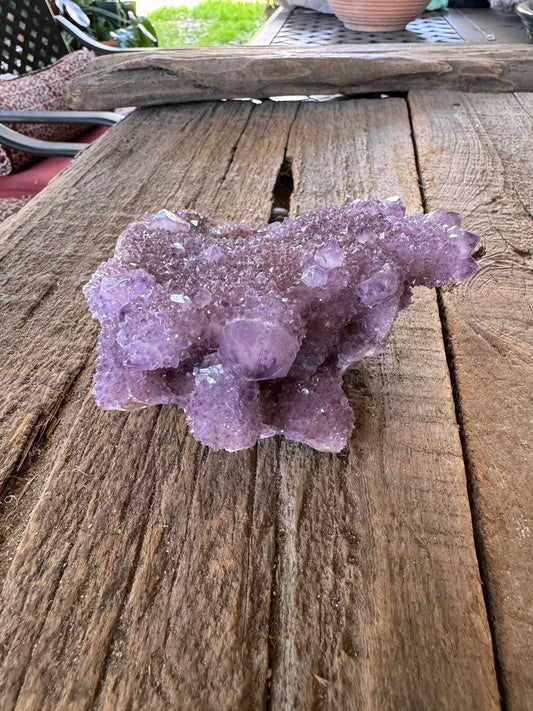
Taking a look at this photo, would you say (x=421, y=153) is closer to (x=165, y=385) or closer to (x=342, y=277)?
(x=342, y=277)

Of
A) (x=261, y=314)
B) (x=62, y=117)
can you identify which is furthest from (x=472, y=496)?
(x=62, y=117)

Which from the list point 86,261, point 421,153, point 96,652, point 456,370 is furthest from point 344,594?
point 421,153

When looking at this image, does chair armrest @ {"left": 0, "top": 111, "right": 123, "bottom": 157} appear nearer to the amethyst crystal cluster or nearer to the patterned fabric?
the patterned fabric

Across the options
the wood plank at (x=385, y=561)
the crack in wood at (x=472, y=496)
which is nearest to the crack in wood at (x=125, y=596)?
the wood plank at (x=385, y=561)

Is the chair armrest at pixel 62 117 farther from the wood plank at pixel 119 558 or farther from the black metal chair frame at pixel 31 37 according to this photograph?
the wood plank at pixel 119 558

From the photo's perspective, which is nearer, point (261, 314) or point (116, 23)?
point (261, 314)

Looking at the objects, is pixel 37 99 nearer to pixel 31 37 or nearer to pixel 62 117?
pixel 62 117
